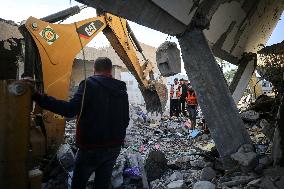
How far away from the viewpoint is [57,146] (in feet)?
18.0

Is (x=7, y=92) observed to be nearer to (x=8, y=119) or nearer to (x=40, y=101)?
(x=8, y=119)

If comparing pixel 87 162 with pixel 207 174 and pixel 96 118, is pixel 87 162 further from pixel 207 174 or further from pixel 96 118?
pixel 207 174

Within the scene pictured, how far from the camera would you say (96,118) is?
3238mm

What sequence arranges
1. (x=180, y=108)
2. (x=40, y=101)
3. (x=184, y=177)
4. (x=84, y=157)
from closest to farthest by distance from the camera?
1. (x=40, y=101)
2. (x=84, y=157)
3. (x=184, y=177)
4. (x=180, y=108)

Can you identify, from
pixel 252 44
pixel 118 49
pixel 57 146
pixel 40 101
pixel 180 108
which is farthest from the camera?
pixel 180 108

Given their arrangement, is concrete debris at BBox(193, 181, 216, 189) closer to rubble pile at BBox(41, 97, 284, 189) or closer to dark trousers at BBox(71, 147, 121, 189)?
rubble pile at BBox(41, 97, 284, 189)

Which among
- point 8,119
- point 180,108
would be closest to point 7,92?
point 8,119

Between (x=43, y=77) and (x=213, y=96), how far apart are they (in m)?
2.84

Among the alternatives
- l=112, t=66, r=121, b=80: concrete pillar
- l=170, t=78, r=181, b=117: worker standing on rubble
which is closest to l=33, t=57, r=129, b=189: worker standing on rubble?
l=170, t=78, r=181, b=117: worker standing on rubble

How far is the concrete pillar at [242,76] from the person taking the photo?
36.3 ft

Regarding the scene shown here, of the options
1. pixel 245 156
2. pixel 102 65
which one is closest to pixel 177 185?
pixel 245 156

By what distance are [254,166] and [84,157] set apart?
246cm

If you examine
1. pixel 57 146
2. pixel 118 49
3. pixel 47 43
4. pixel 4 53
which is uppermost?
pixel 118 49

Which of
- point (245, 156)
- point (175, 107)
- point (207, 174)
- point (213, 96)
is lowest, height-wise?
point (207, 174)
